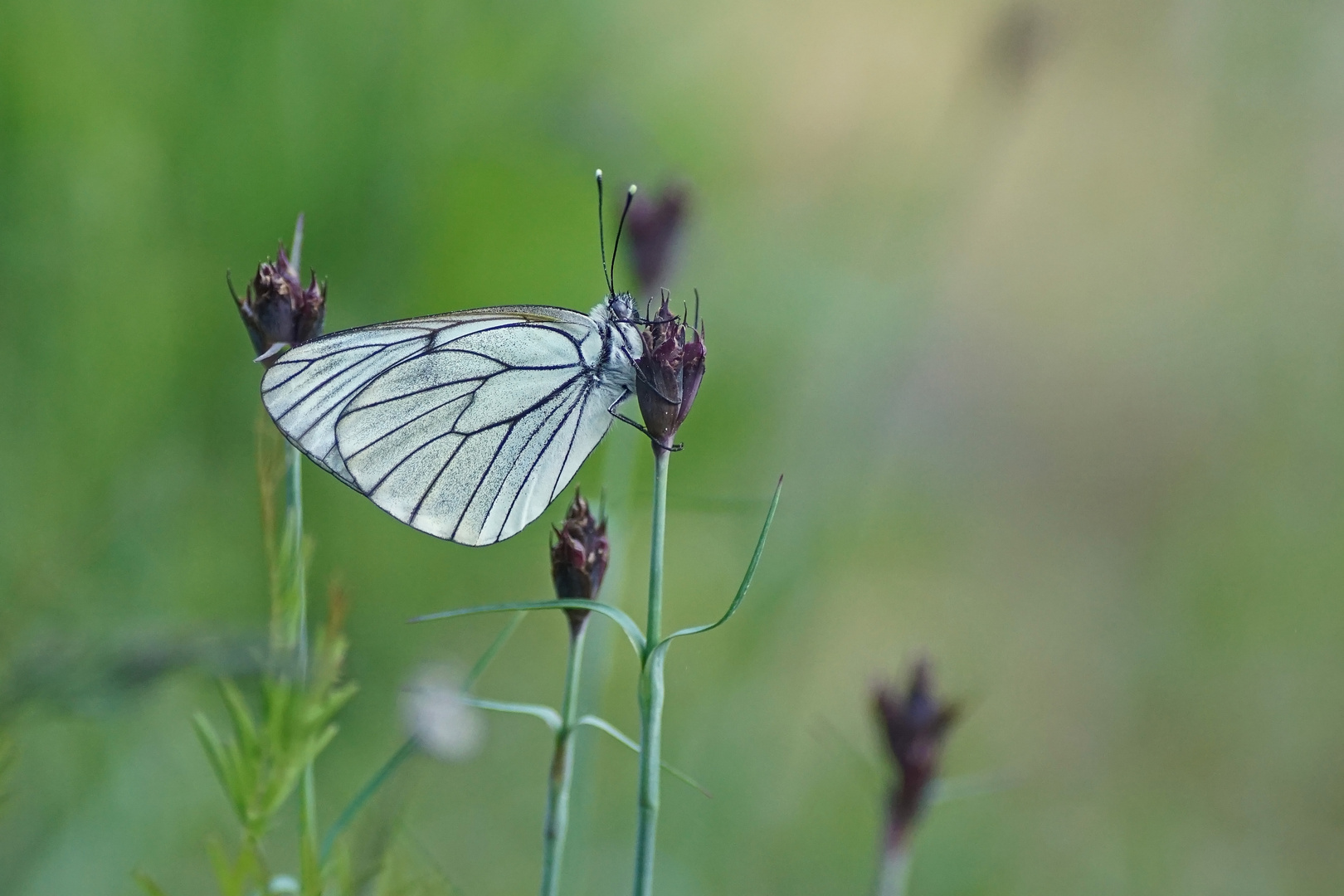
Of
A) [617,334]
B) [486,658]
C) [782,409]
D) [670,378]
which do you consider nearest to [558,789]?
[486,658]

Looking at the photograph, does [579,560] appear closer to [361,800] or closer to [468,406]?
[361,800]

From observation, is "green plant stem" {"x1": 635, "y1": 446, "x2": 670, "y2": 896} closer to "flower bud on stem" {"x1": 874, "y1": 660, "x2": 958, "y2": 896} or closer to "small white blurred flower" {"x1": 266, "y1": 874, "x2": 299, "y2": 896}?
"small white blurred flower" {"x1": 266, "y1": 874, "x2": 299, "y2": 896}

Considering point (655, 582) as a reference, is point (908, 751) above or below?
below

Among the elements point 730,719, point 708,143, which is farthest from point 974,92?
point 730,719

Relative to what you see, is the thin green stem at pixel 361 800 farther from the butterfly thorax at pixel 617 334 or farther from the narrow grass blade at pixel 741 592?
the butterfly thorax at pixel 617 334

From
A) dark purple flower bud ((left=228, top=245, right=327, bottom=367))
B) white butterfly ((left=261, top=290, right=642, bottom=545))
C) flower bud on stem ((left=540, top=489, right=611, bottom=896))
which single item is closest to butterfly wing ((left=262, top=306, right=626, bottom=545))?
white butterfly ((left=261, top=290, right=642, bottom=545))

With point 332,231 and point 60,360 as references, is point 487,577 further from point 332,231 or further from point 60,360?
point 60,360
